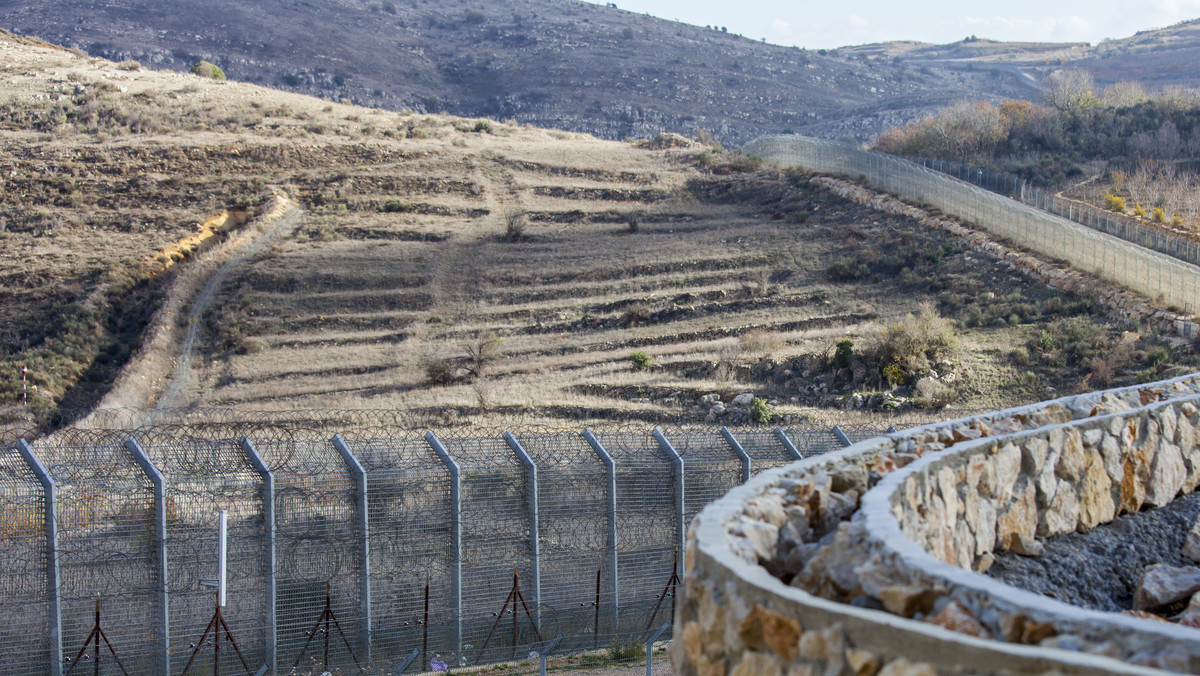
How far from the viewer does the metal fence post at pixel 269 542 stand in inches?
338

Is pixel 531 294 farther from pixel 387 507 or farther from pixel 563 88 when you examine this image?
pixel 563 88

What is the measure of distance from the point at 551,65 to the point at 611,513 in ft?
323

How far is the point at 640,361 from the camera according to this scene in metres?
31.1

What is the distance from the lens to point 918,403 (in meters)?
25.6

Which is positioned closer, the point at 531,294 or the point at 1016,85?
the point at 531,294

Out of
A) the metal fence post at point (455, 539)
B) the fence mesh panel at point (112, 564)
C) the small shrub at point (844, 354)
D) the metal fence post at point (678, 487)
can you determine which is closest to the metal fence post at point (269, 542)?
the fence mesh panel at point (112, 564)

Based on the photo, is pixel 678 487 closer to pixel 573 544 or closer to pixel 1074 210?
pixel 573 544

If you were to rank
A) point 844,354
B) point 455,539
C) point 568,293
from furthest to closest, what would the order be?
point 568,293
point 844,354
point 455,539

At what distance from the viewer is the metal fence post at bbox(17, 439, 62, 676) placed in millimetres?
8039

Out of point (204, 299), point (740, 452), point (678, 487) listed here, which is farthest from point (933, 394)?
point (204, 299)

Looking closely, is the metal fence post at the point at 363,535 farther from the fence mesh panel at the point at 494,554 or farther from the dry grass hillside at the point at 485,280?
the dry grass hillside at the point at 485,280

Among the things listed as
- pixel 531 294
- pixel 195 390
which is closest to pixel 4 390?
pixel 195 390

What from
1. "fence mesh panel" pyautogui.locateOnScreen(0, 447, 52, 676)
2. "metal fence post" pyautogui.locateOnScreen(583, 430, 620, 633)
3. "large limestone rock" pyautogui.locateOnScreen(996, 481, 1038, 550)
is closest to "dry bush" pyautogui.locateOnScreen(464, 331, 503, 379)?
"metal fence post" pyautogui.locateOnScreen(583, 430, 620, 633)

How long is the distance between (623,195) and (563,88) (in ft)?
166
